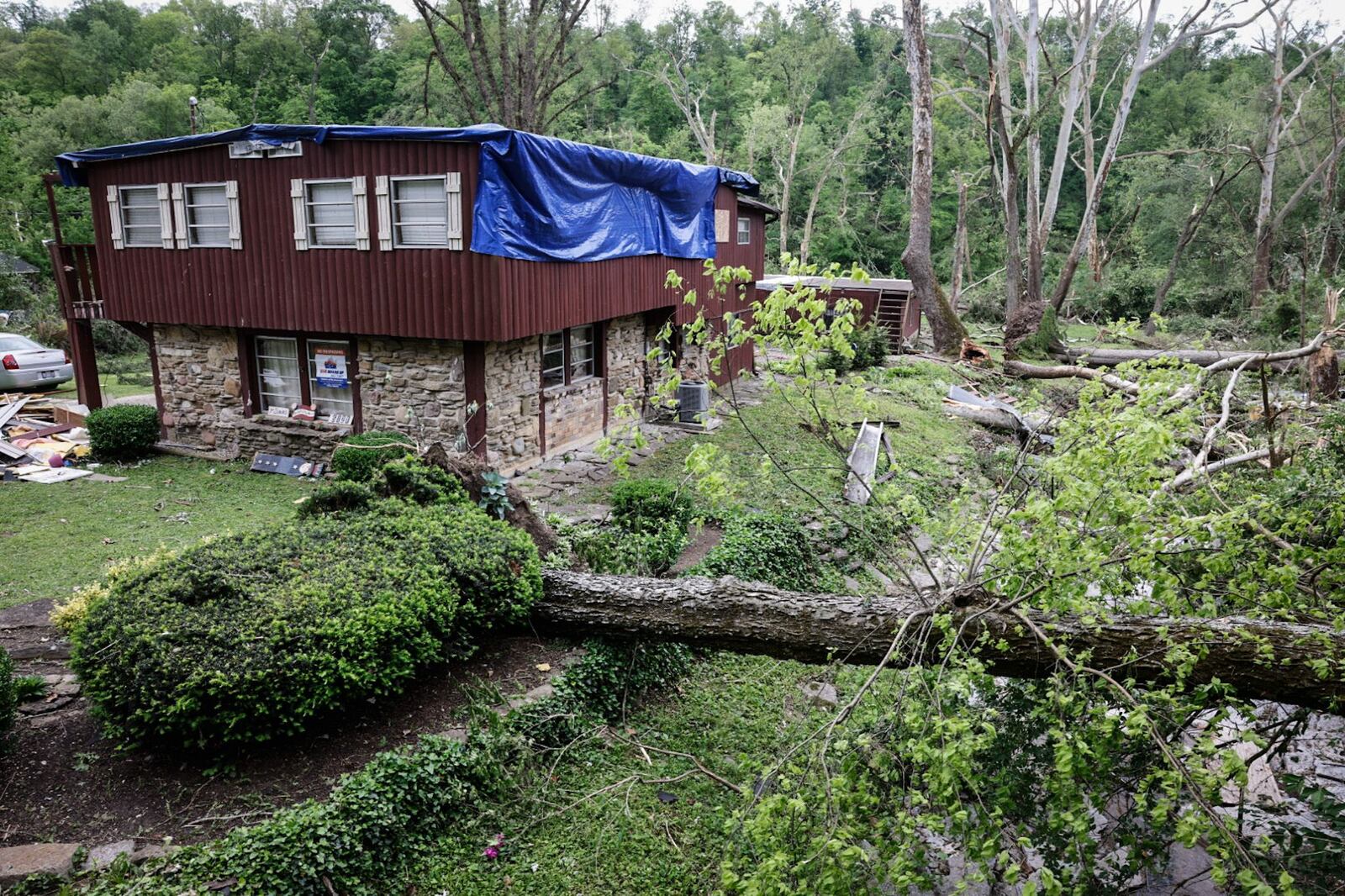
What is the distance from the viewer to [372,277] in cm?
1209

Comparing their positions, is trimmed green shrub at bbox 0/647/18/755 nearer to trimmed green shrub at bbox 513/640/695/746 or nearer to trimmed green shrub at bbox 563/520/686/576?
trimmed green shrub at bbox 513/640/695/746

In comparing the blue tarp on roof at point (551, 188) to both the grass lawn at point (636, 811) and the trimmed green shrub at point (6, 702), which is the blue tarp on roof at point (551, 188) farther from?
the trimmed green shrub at point (6, 702)

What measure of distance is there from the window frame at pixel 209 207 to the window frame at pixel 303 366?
140cm

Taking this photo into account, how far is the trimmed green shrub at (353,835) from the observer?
14.3 ft

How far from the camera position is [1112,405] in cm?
516

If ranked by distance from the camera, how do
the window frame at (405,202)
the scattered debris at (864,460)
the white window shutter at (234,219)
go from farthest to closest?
the white window shutter at (234,219) < the window frame at (405,202) < the scattered debris at (864,460)

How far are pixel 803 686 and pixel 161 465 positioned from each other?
11.5 m

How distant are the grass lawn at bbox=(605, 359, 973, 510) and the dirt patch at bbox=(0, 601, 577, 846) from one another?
5.02 meters

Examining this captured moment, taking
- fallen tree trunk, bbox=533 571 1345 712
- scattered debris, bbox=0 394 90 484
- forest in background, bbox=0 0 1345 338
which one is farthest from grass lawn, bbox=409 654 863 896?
forest in background, bbox=0 0 1345 338

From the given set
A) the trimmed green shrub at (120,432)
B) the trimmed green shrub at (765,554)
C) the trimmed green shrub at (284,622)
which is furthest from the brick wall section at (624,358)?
the trimmed green shrub at (284,622)

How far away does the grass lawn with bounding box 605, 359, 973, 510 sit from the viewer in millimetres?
11852

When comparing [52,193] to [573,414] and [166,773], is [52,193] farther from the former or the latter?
[166,773]

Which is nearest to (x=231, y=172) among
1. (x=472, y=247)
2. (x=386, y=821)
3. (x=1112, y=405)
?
(x=472, y=247)

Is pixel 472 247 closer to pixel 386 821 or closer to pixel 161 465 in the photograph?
pixel 161 465
